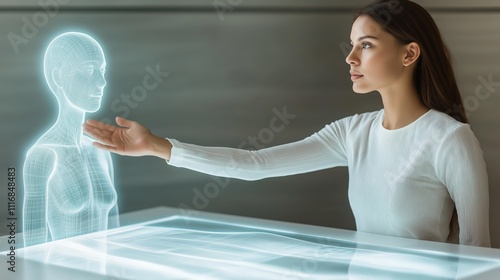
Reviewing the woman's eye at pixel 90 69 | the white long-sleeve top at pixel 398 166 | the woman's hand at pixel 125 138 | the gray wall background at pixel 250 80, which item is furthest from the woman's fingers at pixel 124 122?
the gray wall background at pixel 250 80

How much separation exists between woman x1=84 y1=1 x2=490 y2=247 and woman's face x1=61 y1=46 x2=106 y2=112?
178mm

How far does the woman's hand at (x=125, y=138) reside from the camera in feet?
6.16

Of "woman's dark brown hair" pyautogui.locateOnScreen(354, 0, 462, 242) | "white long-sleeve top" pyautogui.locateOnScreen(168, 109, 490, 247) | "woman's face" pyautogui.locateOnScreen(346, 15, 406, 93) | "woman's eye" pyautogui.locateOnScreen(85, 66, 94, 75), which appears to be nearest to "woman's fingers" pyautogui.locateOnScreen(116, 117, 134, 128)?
"white long-sleeve top" pyautogui.locateOnScreen(168, 109, 490, 247)

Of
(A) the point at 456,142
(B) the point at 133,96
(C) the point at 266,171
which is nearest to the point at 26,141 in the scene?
(B) the point at 133,96

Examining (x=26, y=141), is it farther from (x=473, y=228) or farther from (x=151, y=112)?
(x=473, y=228)

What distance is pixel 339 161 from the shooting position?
85.0 inches

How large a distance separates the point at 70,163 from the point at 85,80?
25 cm

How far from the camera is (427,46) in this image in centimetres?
196

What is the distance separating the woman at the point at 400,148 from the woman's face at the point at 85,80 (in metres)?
0.18

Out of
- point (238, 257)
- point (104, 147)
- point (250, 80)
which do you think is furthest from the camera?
point (250, 80)

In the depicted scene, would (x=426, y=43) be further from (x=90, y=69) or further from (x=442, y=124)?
(x=90, y=69)

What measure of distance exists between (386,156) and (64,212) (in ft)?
2.99

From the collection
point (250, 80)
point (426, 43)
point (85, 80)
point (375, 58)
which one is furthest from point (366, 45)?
point (250, 80)

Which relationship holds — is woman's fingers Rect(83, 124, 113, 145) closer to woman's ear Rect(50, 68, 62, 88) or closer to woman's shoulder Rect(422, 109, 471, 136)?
woman's ear Rect(50, 68, 62, 88)
